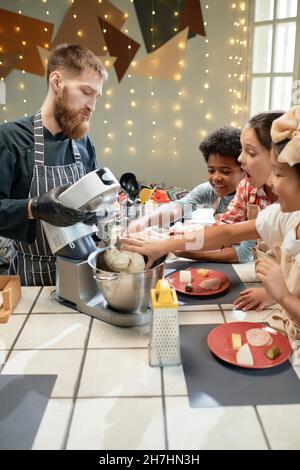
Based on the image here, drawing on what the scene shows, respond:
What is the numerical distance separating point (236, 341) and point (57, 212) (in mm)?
623

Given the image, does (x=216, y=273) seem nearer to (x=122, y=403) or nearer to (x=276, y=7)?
(x=122, y=403)

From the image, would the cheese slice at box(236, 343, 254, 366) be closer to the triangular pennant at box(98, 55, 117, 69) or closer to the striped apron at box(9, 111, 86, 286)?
the striped apron at box(9, 111, 86, 286)

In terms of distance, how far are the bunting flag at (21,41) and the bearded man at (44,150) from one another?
2494 mm

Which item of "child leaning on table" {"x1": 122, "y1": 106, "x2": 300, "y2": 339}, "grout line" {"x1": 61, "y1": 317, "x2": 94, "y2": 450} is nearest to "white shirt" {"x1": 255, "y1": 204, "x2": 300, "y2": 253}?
"child leaning on table" {"x1": 122, "y1": 106, "x2": 300, "y2": 339}

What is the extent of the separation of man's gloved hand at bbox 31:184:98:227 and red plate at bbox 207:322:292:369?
0.50 metres

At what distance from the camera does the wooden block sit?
4.28 ft

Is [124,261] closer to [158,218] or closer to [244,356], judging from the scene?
[244,356]

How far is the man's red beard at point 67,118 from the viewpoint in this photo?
1.64 meters

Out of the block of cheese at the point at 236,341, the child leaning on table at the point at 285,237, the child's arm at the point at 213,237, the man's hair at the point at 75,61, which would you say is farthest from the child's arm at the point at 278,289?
the man's hair at the point at 75,61

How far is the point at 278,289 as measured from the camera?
1122mm

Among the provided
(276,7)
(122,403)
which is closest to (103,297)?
(122,403)

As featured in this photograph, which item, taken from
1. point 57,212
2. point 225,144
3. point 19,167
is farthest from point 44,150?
point 225,144

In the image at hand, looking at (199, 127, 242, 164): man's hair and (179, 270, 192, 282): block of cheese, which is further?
(199, 127, 242, 164): man's hair
